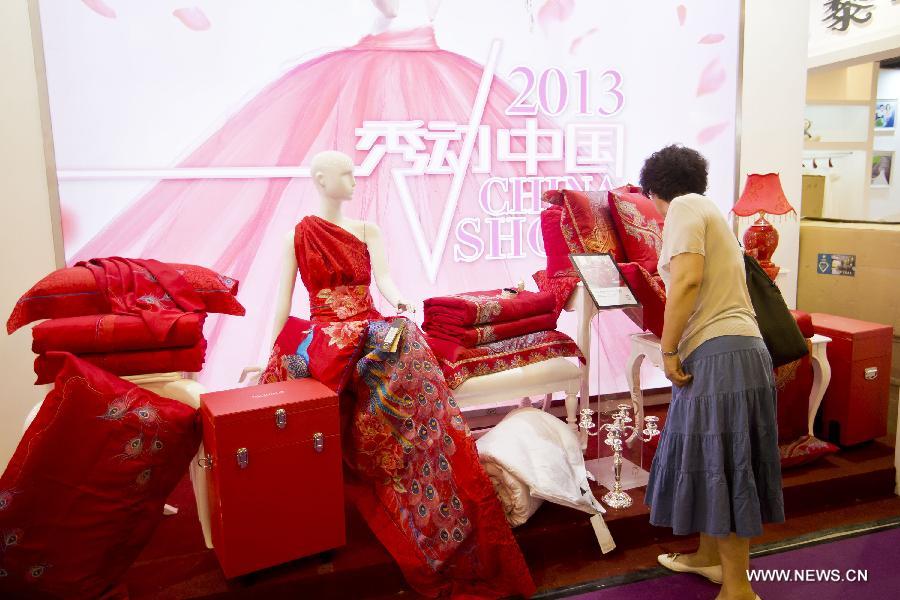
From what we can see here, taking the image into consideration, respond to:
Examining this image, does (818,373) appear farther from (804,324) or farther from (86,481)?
(86,481)

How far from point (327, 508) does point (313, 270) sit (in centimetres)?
102

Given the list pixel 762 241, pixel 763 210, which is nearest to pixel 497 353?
pixel 762 241

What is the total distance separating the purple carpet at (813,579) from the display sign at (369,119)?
6.62 ft

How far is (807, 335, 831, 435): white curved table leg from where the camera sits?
11.5 ft

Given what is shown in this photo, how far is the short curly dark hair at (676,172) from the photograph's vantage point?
2404 millimetres

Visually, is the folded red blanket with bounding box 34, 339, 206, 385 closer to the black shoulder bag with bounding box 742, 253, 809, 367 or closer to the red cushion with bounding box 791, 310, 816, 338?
the black shoulder bag with bounding box 742, 253, 809, 367

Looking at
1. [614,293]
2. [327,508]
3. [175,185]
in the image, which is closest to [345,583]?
[327,508]

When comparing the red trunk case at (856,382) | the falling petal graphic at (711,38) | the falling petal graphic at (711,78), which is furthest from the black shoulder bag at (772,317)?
the falling petal graphic at (711,38)

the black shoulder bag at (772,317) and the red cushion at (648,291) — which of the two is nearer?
the black shoulder bag at (772,317)

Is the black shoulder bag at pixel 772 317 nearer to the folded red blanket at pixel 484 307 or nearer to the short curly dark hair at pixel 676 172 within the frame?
the short curly dark hair at pixel 676 172

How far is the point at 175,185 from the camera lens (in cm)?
359

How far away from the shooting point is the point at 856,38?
5285mm

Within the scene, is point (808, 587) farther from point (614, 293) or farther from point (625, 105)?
point (625, 105)

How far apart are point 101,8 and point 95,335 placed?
5.93 ft
